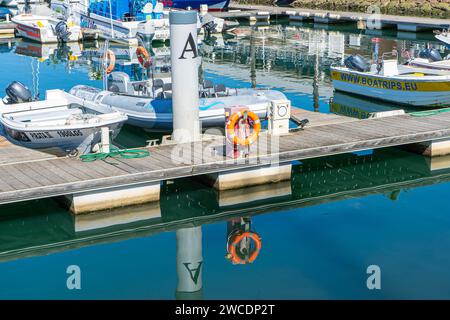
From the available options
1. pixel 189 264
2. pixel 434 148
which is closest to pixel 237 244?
pixel 189 264

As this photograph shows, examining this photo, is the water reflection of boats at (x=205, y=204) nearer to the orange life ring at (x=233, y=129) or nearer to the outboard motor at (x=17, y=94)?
the orange life ring at (x=233, y=129)

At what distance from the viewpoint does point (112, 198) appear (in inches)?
584

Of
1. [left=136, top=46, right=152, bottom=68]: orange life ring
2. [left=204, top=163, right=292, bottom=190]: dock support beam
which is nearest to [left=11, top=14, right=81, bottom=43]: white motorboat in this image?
[left=136, top=46, right=152, bottom=68]: orange life ring

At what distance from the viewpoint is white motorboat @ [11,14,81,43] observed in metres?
41.1

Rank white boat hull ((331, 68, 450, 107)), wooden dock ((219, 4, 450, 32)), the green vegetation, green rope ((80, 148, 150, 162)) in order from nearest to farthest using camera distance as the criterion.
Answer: green rope ((80, 148, 150, 162))
white boat hull ((331, 68, 450, 107))
wooden dock ((219, 4, 450, 32))
the green vegetation

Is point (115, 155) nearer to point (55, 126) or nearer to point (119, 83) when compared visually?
point (55, 126)

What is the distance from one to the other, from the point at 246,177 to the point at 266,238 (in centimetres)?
211

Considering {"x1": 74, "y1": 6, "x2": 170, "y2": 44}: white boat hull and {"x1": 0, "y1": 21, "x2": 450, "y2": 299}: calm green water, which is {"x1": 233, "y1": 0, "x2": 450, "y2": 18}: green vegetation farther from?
{"x1": 0, "y1": 21, "x2": 450, "y2": 299}: calm green water

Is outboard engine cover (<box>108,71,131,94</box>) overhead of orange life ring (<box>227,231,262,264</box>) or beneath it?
overhead

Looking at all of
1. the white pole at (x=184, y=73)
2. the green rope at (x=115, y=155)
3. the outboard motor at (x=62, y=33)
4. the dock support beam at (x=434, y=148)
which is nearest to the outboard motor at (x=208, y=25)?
the outboard motor at (x=62, y=33)

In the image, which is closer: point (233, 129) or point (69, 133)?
point (233, 129)

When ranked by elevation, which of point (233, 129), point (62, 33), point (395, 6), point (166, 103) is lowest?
point (166, 103)

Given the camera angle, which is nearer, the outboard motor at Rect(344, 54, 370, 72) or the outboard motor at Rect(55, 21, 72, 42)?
the outboard motor at Rect(344, 54, 370, 72)
